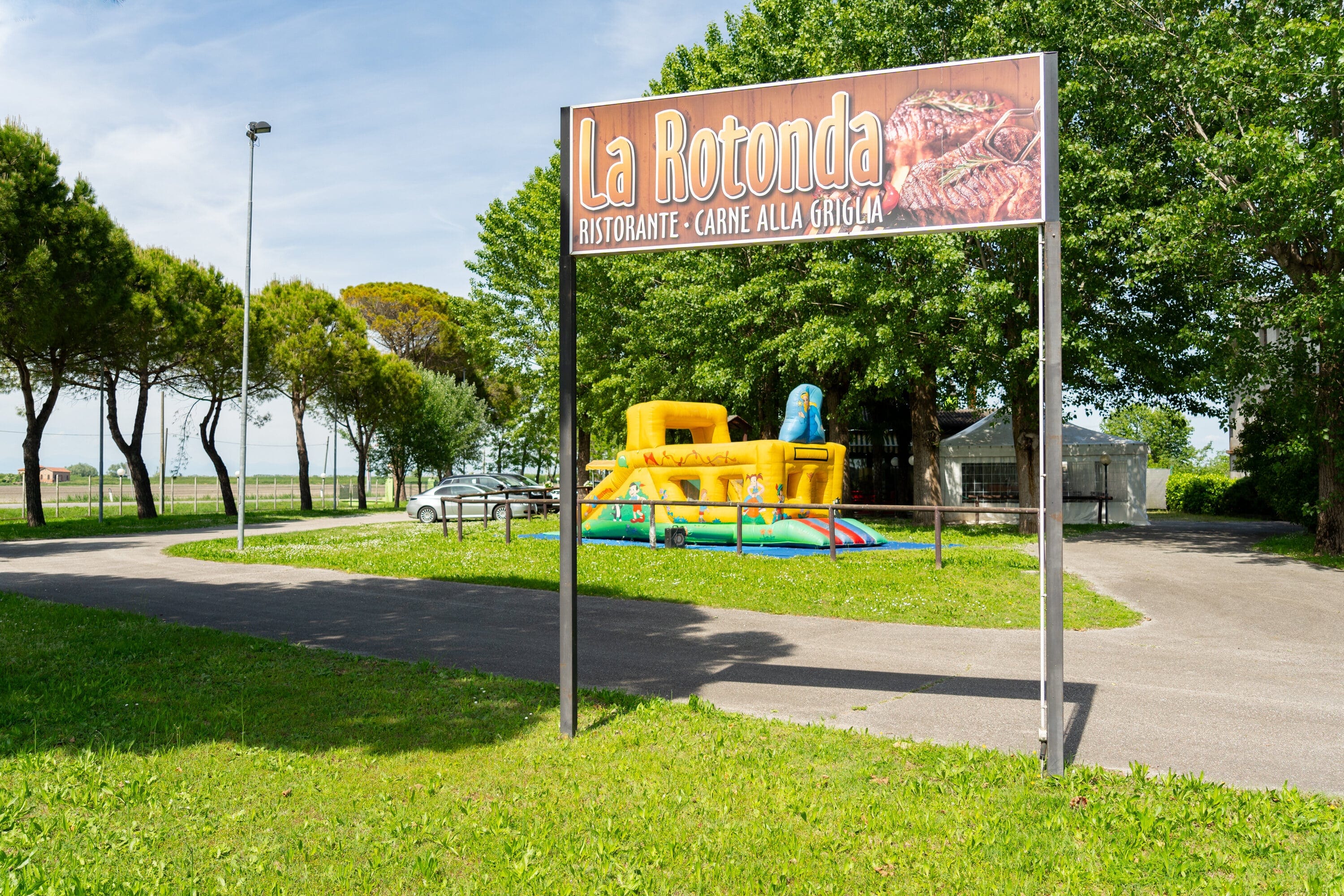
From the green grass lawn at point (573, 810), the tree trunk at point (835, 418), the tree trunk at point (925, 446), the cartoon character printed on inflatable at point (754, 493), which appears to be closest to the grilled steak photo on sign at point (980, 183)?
the green grass lawn at point (573, 810)

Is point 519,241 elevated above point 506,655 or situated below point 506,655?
above

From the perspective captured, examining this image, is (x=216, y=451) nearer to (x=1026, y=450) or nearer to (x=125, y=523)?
(x=125, y=523)

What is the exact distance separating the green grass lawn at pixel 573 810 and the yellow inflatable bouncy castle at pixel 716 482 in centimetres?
1163

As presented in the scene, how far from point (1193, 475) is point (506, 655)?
3761 centimetres

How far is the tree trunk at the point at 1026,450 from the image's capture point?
22203 mm

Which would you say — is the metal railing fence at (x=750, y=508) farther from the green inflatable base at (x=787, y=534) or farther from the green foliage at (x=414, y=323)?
the green foliage at (x=414, y=323)

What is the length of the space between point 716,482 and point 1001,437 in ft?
45.8

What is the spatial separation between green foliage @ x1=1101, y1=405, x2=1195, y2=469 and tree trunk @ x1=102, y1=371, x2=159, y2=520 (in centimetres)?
4922

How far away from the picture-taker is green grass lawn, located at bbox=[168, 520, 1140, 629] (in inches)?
408

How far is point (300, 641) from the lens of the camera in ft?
28.2

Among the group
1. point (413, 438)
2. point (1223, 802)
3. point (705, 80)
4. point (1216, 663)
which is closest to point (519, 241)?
point (705, 80)

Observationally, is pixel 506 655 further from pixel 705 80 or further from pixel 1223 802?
pixel 705 80

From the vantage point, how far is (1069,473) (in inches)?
1136

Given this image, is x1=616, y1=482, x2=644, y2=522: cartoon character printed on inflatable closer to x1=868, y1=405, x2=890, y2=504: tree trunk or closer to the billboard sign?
the billboard sign
